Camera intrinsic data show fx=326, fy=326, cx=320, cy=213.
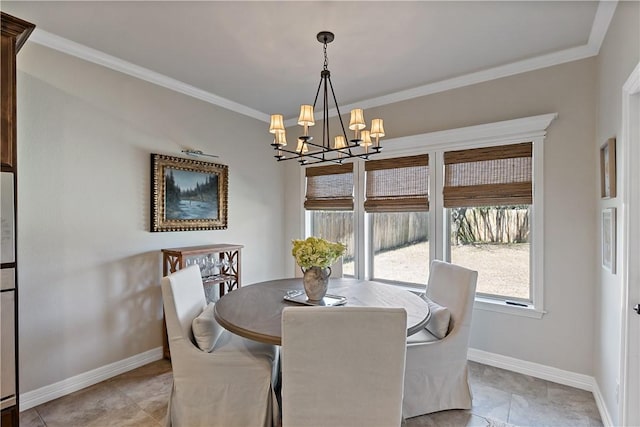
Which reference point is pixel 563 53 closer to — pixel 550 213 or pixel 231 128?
pixel 550 213

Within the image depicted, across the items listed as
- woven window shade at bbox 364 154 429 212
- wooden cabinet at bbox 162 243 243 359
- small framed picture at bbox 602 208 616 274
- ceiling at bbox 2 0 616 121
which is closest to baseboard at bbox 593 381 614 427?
small framed picture at bbox 602 208 616 274

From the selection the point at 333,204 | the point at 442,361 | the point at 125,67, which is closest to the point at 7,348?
the point at 125,67

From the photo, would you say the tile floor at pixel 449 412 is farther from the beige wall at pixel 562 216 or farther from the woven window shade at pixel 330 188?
the woven window shade at pixel 330 188

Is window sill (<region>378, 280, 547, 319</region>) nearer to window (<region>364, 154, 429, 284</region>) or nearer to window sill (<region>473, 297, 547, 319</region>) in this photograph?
window sill (<region>473, 297, 547, 319</region>)

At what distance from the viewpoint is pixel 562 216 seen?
267 cm

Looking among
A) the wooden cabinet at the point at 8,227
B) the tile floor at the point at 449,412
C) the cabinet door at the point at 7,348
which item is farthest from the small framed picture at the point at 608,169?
the cabinet door at the point at 7,348

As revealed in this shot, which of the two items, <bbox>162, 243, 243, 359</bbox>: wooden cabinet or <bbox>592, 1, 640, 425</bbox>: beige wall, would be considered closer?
<bbox>592, 1, 640, 425</bbox>: beige wall

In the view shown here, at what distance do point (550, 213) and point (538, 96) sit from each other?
1.00 meters

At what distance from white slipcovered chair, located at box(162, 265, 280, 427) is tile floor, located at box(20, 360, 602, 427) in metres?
0.39

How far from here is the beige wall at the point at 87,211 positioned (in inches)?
92.4

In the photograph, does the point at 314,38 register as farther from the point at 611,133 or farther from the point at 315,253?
the point at 611,133

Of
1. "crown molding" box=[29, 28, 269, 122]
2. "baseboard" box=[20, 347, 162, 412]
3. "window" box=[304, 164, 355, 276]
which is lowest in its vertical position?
"baseboard" box=[20, 347, 162, 412]

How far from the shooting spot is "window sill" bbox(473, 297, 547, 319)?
2.79m

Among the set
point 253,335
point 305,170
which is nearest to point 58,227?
point 253,335
